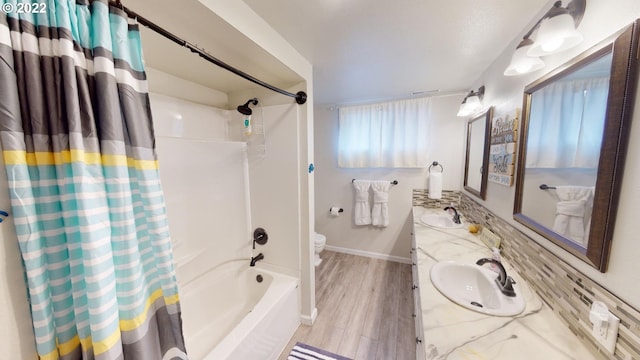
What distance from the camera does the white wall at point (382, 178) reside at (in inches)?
99.5

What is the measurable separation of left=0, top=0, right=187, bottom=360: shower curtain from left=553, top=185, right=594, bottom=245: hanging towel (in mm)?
1609

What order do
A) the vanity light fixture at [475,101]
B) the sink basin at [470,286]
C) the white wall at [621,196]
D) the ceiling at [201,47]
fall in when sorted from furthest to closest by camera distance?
1. the vanity light fixture at [475,101]
2. the sink basin at [470,286]
3. the ceiling at [201,47]
4. the white wall at [621,196]

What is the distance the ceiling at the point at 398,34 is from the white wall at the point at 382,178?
59cm

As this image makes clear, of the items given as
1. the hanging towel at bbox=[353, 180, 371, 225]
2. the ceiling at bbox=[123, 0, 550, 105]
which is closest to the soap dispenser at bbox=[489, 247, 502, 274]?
the ceiling at bbox=[123, 0, 550, 105]

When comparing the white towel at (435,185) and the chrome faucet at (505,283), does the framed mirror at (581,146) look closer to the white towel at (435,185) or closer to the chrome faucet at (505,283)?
the chrome faucet at (505,283)

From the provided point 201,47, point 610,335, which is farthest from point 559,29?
point 201,47

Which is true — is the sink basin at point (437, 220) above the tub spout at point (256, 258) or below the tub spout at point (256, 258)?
above

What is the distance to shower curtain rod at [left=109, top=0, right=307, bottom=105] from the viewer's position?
70 cm

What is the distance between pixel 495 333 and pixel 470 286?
0.52 m

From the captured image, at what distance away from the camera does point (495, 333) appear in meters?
0.82

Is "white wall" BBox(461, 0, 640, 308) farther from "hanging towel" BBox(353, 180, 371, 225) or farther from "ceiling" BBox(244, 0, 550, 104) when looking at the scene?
"hanging towel" BBox(353, 180, 371, 225)

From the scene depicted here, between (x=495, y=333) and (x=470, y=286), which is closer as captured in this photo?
(x=495, y=333)

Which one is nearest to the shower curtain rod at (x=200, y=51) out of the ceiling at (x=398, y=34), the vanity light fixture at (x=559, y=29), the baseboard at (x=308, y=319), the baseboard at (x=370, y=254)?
the ceiling at (x=398, y=34)

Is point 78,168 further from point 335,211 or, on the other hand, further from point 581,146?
point 335,211
